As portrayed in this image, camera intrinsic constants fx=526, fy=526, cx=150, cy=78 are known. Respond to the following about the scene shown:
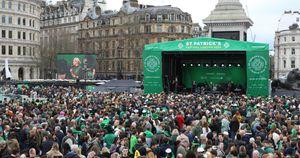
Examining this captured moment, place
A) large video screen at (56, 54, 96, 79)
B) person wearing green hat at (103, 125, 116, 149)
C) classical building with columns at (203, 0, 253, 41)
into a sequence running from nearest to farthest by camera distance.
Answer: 1. person wearing green hat at (103, 125, 116, 149)
2. classical building with columns at (203, 0, 253, 41)
3. large video screen at (56, 54, 96, 79)

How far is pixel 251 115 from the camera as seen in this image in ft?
71.4

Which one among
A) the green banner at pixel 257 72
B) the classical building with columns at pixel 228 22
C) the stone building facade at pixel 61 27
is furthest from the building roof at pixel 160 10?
the green banner at pixel 257 72

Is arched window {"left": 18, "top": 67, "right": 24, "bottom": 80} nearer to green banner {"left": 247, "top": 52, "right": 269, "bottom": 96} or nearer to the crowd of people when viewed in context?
green banner {"left": 247, "top": 52, "right": 269, "bottom": 96}

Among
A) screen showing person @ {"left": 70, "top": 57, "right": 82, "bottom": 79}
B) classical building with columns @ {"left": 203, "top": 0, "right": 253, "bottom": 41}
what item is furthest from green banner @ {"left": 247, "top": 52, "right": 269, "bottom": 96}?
screen showing person @ {"left": 70, "top": 57, "right": 82, "bottom": 79}

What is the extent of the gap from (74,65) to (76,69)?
1.77ft

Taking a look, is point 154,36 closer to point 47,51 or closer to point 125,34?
point 125,34

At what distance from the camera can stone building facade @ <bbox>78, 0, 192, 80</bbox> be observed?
102 m

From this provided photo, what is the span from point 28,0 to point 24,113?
257 feet

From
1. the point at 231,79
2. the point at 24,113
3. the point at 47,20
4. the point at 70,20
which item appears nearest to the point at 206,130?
the point at 24,113

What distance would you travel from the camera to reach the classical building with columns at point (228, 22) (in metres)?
47.9

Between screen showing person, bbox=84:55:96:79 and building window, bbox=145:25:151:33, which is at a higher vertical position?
building window, bbox=145:25:151:33

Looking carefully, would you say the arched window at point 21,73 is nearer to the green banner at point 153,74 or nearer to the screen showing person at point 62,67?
the screen showing person at point 62,67

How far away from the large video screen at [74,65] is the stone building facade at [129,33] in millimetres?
32004

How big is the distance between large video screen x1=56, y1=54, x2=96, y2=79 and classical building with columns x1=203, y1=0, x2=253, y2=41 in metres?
20.5
